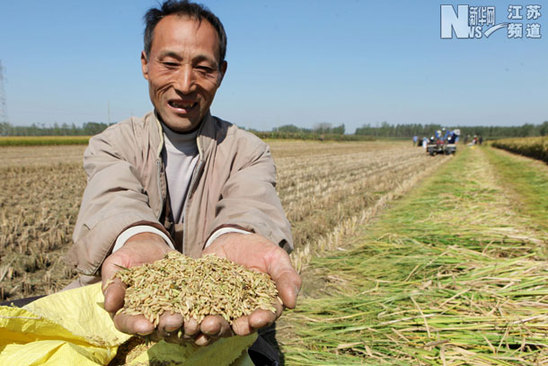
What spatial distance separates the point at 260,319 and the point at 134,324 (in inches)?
16.8

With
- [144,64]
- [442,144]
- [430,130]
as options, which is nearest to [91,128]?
[442,144]

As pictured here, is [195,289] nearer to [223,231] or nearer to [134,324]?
[134,324]

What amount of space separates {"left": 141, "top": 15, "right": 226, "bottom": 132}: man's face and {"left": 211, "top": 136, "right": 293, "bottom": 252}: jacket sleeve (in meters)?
0.41

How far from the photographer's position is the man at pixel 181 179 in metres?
1.60

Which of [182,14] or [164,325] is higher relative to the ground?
[182,14]

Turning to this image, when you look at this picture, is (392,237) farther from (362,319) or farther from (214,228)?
(214,228)

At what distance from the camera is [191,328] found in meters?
1.21

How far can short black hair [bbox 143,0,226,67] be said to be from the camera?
79.5 inches

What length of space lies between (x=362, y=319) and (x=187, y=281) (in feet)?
5.82

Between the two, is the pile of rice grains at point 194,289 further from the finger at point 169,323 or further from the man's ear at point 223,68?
the man's ear at point 223,68

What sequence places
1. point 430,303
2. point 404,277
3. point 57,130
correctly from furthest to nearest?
point 57,130, point 404,277, point 430,303

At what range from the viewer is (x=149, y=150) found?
6.91ft

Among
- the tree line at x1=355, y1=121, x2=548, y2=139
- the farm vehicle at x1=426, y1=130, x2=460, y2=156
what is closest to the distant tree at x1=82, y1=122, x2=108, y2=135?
the farm vehicle at x1=426, y1=130, x2=460, y2=156

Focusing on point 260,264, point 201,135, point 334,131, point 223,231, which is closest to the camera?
point 260,264
